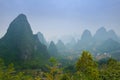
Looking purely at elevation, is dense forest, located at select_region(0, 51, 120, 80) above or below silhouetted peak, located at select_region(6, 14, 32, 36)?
below

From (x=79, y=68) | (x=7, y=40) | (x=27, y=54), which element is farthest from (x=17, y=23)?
(x=79, y=68)

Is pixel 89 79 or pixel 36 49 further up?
pixel 36 49

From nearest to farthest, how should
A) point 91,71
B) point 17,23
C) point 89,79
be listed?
point 89,79, point 91,71, point 17,23

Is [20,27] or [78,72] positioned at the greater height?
[20,27]

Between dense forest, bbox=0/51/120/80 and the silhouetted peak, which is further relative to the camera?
the silhouetted peak

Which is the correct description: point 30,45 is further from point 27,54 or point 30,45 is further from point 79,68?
point 79,68

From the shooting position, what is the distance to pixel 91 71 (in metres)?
51.7

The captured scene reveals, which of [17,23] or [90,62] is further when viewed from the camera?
[17,23]

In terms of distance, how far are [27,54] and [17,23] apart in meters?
34.1

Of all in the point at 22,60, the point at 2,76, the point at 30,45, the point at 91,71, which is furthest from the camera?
the point at 30,45

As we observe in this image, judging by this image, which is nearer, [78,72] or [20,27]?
[78,72]

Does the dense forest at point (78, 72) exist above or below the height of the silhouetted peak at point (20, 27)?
below

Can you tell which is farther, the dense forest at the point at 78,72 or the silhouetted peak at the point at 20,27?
the silhouetted peak at the point at 20,27

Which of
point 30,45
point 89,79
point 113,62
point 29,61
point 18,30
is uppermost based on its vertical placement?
point 18,30
